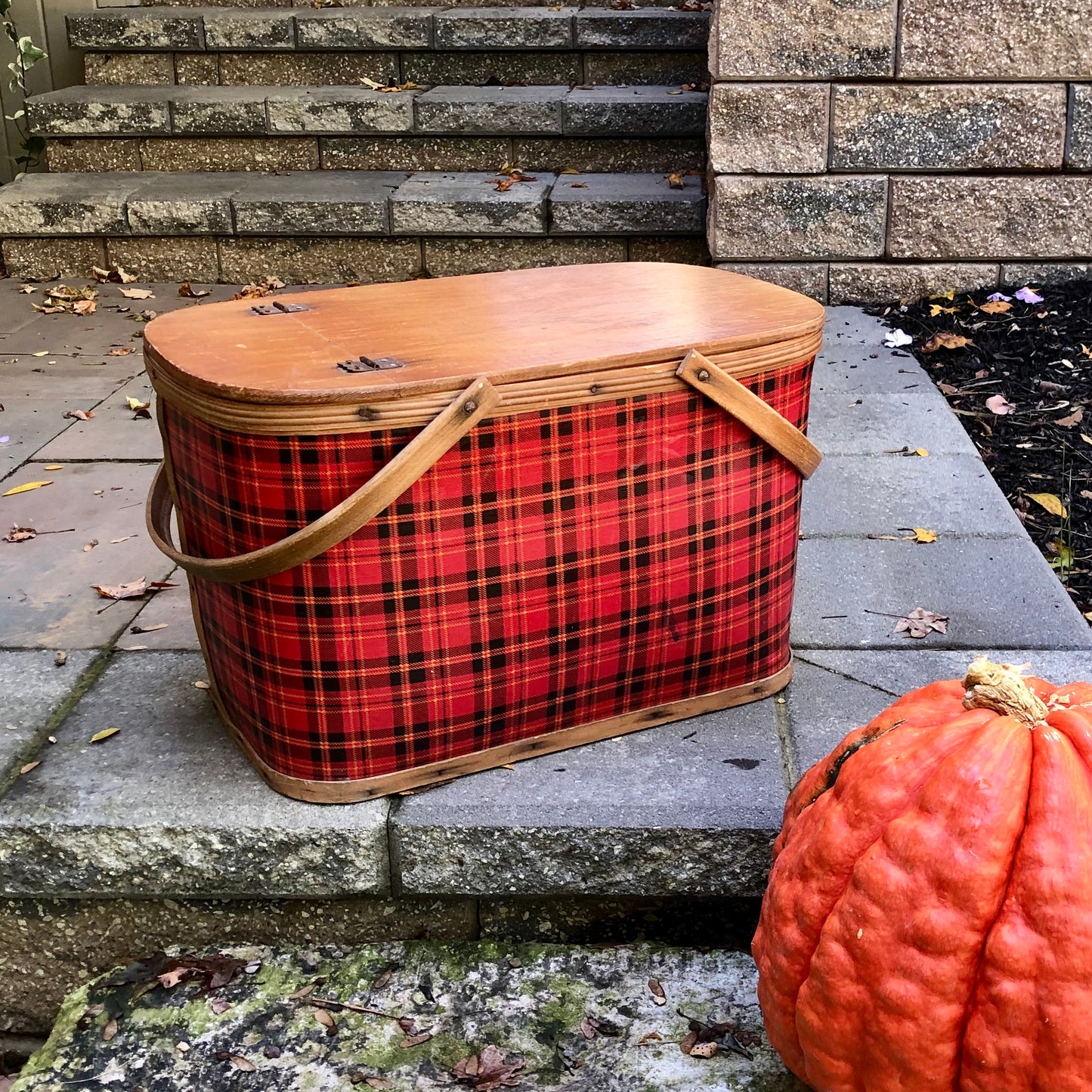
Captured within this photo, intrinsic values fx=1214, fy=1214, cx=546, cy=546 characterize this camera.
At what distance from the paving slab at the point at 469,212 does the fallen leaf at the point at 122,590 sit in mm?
3078

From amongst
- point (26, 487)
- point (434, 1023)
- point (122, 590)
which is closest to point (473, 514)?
point (434, 1023)

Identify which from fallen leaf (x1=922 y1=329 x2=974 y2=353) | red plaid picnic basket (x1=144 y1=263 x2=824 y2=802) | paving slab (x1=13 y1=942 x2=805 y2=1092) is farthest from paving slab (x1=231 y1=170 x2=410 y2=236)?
paving slab (x1=13 y1=942 x2=805 y2=1092)

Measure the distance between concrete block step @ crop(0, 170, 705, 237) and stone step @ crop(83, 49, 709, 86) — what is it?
2.72ft

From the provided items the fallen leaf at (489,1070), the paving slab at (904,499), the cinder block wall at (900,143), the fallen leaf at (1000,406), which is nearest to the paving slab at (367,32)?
the cinder block wall at (900,143)

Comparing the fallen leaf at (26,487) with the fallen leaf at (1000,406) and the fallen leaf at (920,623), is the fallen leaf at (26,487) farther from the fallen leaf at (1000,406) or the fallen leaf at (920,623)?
the fallen leaf at (1000,406)

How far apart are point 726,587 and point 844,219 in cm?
311

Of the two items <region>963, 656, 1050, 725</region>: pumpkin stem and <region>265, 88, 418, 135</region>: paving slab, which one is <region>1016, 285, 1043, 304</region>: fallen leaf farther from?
<region>963, 656, 1050, 725</region>: pumpkin stem

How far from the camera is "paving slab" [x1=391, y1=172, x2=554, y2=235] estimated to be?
17.7ft

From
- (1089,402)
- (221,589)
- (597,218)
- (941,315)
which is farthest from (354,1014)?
(597,218)

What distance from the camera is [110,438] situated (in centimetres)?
382

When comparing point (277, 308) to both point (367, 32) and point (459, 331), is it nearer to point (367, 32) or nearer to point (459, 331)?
point (459, 331)

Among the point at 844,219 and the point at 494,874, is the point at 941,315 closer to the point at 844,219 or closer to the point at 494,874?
the point at 844,219

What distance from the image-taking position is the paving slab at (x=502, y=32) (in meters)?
6.36

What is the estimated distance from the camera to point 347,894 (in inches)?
77.7
